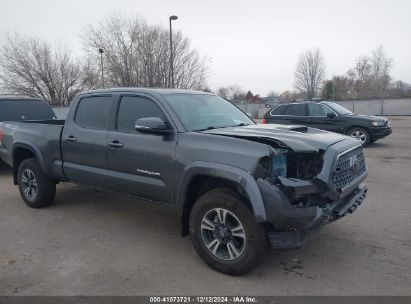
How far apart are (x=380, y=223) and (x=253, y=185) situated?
264 centimetres

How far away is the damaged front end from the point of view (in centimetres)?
341

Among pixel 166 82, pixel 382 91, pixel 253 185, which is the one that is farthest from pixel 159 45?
pixel 382 91

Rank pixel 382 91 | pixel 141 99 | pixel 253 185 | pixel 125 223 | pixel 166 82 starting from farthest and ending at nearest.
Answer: pixel 382 91, pixel 166 82, pixel 125 223, pixel 141 99, pixel 253 185

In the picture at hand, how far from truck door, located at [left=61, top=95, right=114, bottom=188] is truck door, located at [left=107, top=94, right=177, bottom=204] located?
0.18 meters

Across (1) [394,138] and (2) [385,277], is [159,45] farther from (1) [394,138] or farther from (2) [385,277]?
(2) [385,277]

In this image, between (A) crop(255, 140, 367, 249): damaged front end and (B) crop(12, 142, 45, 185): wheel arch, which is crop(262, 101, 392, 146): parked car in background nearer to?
(B) crop(12, 142, 45, 185): wheel arch

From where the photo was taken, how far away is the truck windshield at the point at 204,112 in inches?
175

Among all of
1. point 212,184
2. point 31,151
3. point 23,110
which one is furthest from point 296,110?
point 212,184

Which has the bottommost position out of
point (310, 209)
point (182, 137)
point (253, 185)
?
point (310, 209)

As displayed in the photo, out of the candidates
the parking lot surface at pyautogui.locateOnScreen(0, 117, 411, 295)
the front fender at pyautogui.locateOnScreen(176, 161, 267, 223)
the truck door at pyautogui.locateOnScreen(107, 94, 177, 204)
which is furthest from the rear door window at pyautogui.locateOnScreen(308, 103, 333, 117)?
the front fender at pyautogui.locateOnScreen(176, 161, 267, 223)

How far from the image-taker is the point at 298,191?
135 inches

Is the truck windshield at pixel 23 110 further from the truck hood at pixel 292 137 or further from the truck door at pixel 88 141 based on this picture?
the truck hood at pixel 292 137

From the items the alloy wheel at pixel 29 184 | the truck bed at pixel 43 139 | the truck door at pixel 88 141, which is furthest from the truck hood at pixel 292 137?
the alloy wheel at pixel 29 184

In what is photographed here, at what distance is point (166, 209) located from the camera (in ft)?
19.8
